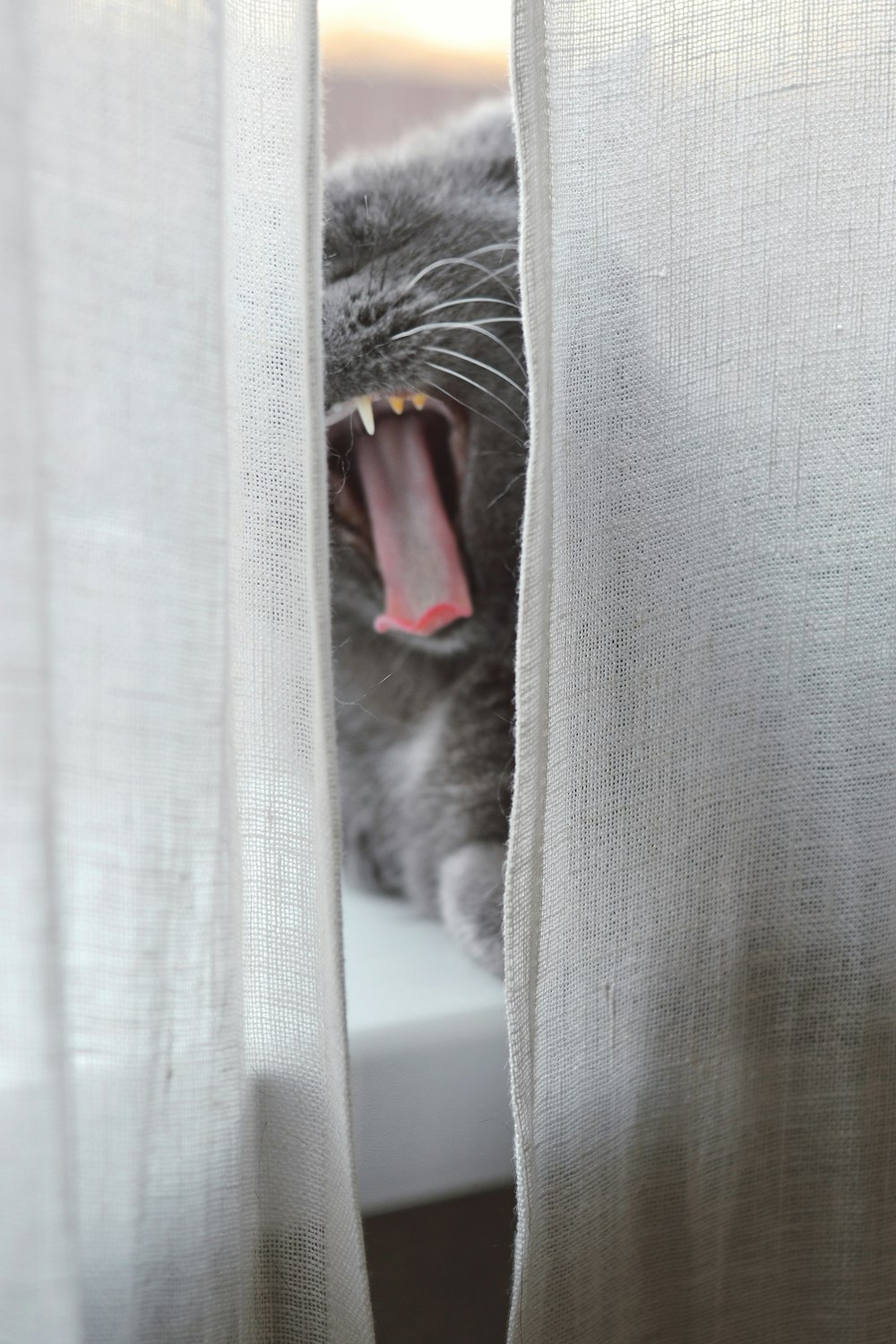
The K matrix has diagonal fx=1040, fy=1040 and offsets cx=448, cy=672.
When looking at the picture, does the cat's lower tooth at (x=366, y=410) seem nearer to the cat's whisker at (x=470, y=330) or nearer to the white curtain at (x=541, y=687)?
the cat's whisker at (x=470, y=330)

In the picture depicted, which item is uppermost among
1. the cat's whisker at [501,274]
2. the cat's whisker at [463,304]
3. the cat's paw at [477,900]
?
the cat's whisker at [501,274]

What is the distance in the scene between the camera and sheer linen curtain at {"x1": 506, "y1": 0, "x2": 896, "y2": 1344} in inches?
20.7

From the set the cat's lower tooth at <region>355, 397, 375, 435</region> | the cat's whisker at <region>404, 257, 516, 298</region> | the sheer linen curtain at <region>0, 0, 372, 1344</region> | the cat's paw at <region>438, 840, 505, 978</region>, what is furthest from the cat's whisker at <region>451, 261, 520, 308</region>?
the cat's paw at <region>438, 840, 505, 978</region>

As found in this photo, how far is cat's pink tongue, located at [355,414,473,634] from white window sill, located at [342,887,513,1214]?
0.27m

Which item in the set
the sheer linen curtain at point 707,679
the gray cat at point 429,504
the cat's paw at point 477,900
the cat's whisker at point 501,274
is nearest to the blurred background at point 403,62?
the gray cat at point 429,504

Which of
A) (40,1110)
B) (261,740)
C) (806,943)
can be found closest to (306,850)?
(261,740)

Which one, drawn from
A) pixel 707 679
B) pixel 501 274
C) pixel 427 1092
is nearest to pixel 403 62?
pixel 501 274

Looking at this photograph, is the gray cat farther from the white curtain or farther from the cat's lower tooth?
the white curtain

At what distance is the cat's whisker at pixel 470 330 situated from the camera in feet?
2.21

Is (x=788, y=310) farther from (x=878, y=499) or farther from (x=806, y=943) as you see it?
(x=806, y=943)

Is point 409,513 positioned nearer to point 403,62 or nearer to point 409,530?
point 409,530

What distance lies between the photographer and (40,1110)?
A: 41 cm

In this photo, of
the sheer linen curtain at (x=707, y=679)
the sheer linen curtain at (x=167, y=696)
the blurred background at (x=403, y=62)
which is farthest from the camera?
the blurred background at (x=403, y=62)

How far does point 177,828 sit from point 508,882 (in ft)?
0.57
